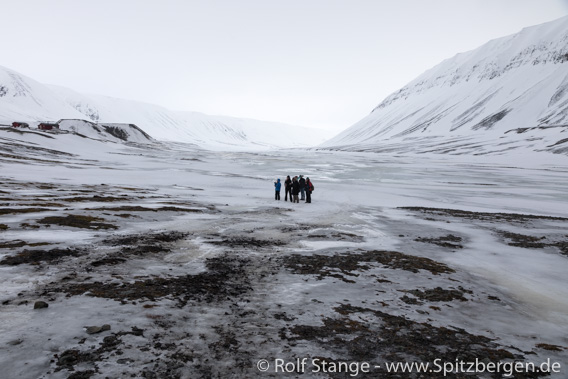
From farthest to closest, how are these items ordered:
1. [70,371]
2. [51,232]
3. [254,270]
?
[51,232], [254,270], [70,371]

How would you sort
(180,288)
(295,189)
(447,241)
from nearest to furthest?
1. (180,288)
2. (447,241)
3. (295,189)

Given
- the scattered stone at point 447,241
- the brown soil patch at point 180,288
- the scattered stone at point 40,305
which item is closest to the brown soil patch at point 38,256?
the brown soil patch at point 180,288

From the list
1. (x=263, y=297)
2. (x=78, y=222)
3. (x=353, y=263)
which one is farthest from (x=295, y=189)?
(x=263, y=297)

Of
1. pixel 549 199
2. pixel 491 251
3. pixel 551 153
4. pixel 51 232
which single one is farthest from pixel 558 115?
pixel 51 232

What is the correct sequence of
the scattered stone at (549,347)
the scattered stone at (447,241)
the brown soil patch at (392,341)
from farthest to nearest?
the scattered stone at (447,241), the scattered stone at (549,347), the brown soil patch at (392,341)

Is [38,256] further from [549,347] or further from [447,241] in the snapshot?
[447,241]

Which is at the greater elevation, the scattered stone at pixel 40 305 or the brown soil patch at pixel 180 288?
the scattered stone at pixel 40 305

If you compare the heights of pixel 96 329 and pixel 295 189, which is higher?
pixel 295 189

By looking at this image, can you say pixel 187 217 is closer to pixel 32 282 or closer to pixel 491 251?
pixel 32 282

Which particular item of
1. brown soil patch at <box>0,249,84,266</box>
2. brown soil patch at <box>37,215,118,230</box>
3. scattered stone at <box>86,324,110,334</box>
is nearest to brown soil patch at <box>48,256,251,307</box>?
scattered stone at <box>86,324,110,334</box>

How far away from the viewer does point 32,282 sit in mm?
6688

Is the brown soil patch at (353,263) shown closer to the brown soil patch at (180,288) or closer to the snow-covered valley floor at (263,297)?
the snow-covered valley floor at (263,297)

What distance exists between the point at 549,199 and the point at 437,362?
30341mm

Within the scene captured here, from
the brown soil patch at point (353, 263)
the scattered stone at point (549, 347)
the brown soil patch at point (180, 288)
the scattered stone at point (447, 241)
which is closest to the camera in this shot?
the scattered stone at point (549, 347)
